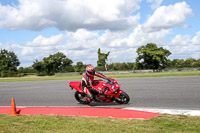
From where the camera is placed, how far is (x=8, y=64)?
74750 millimetres

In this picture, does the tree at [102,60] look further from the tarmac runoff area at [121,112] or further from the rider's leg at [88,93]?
the tarmac runoff area at [121,112]

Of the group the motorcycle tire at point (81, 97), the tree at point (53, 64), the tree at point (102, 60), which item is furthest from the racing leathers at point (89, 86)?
the tree at point (102, 60)

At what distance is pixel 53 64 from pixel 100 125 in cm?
8534

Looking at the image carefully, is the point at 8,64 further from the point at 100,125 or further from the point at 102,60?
the point at 100,125

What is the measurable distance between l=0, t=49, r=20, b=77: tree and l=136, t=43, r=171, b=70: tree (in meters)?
40.5

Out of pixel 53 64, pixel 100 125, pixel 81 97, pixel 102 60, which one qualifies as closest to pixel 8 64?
pixel 53 64

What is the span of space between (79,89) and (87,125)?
368 cm

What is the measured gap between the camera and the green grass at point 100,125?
523cm

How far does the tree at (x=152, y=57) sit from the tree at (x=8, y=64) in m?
40.5

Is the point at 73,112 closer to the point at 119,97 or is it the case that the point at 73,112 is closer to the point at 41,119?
the point at 41,119

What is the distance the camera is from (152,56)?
253 feet

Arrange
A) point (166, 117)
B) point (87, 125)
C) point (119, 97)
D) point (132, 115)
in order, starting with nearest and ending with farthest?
1. point (87, 125)
2. point (166, 117)
3. point (132, 115)
4. point (119, 97)

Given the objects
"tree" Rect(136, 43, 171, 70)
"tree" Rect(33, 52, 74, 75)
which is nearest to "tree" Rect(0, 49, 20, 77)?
"tree" Rect(33, 52, 74, 75)

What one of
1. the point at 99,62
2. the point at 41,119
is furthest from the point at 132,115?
the point at 99,62
